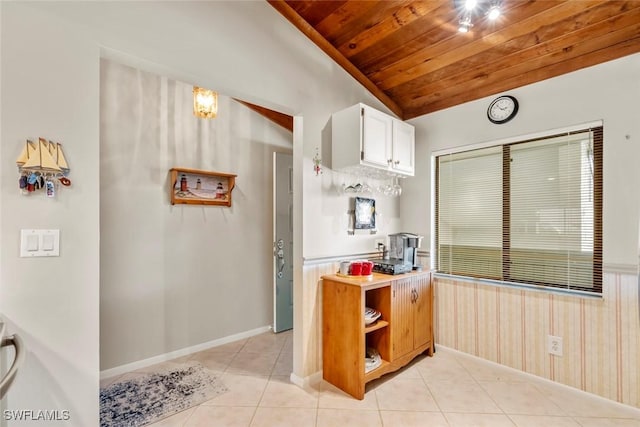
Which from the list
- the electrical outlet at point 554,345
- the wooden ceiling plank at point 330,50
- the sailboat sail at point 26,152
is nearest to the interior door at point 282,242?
the wooden ceiling plank at point 330,50

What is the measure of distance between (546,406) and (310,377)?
1664mm

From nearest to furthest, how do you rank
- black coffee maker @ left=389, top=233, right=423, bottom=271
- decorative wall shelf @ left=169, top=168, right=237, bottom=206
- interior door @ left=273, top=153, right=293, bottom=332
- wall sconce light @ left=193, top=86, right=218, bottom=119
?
wall sconce light @ left=193, top=86, right=218, bottom=119 < black coffee maker @ left=389, top=233, right=423, bottom=271 < decorative wall shelf @ left=169, top=168, right=237, bottom=206 < interior door @ left=273, top=153, right=293, bottom=332

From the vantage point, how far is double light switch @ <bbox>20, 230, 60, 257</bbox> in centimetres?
133

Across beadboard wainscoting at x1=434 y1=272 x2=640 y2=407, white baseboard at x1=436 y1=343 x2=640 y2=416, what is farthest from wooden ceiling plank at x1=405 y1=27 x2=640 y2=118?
white baseboard at x1=436 y1=343 x2=640 y2=416

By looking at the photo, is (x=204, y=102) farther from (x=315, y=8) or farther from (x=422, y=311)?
(x=422, y=311)

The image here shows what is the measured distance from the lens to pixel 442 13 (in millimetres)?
2053

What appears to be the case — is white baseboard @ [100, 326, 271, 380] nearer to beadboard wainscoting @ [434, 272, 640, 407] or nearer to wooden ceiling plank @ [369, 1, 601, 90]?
beadboard wainscoting @ [434, 272, 640, 407]

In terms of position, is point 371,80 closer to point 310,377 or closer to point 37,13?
point 37,13

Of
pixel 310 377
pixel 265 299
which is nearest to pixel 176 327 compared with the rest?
pixel 265 299

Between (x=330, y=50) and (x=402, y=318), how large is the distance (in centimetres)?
237

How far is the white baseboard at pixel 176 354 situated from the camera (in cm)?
250

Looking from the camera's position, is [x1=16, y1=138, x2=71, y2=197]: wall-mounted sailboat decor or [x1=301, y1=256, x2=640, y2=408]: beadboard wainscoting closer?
[x1=16, y1=138, x2=71, y2=197]: wall-mounted sailboat decor

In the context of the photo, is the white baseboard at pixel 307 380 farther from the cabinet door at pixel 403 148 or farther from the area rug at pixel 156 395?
the cabinet door at pixel 403 148

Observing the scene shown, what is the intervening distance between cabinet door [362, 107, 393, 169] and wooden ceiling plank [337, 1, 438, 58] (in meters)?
0.56
